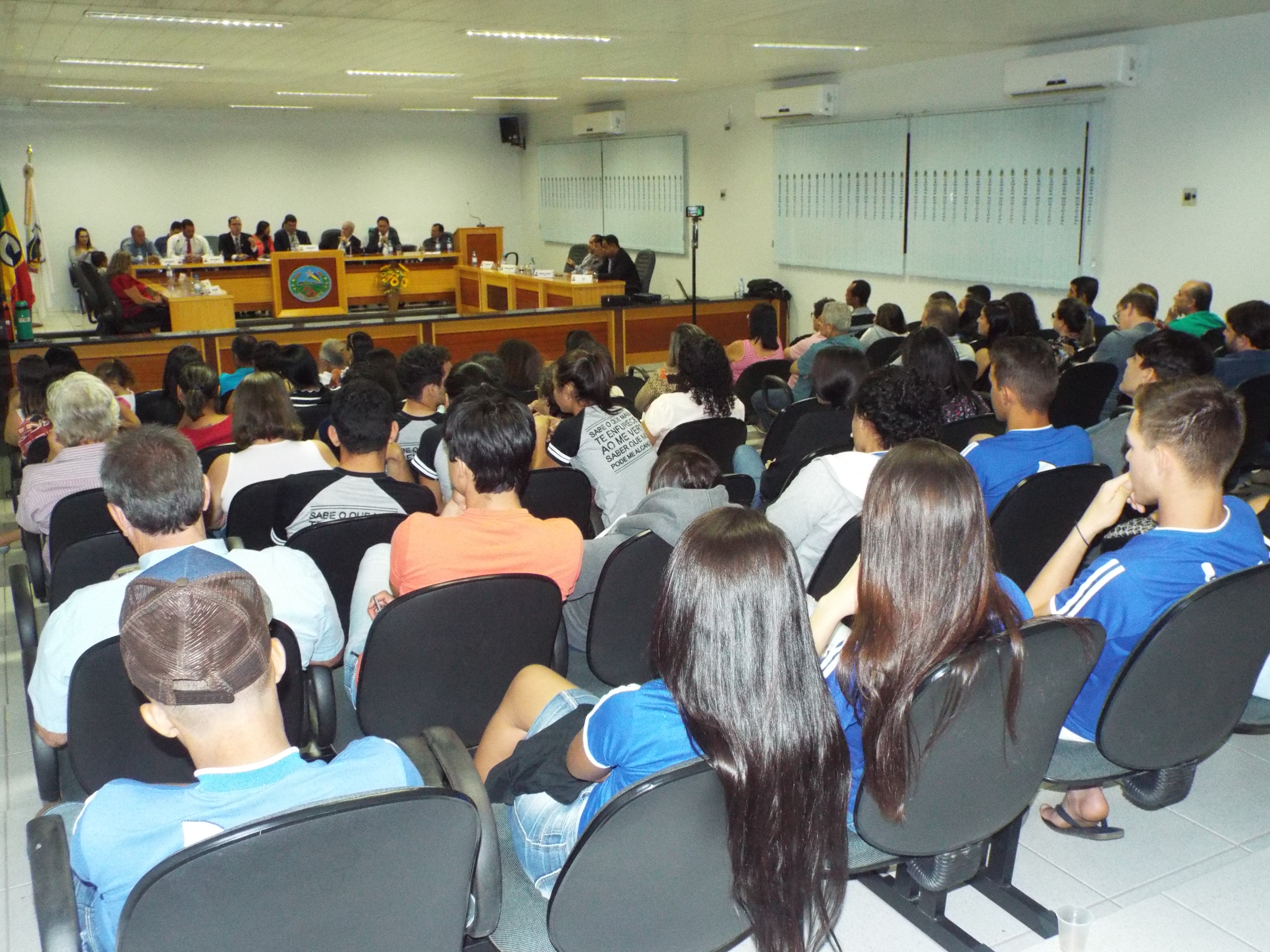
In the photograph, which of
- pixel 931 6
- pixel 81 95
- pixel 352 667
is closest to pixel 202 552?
pixel 352 667

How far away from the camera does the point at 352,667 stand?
8.20 ft

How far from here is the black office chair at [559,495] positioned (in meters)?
3.28

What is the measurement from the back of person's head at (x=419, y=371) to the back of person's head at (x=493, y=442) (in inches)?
66.3

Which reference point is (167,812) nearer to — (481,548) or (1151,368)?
(481,548)

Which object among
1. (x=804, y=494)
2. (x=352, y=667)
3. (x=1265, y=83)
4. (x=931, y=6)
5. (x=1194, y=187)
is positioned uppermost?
(x=931, y=6)

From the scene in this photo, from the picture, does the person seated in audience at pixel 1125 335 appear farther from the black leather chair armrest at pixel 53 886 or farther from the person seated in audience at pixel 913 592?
the black leather chair armrest at pixel 53 886

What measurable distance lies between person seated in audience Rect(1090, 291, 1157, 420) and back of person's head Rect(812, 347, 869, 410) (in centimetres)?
158

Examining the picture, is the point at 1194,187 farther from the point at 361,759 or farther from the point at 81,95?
the point at 81,95

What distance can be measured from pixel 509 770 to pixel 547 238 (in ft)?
51.3

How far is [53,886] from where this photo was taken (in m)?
1.35

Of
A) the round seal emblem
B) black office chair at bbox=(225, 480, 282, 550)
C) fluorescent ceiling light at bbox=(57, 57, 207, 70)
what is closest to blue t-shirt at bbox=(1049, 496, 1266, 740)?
black office chair at bbox=(225, 480, 282, 550)

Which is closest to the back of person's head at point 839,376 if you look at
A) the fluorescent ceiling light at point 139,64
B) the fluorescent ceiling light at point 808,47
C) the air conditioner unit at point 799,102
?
the fluorescent ceiling light at point 808,47

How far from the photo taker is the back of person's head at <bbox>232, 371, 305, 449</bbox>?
3504 millimetres

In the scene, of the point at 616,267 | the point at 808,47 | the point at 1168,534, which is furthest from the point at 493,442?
the point at 616,267
